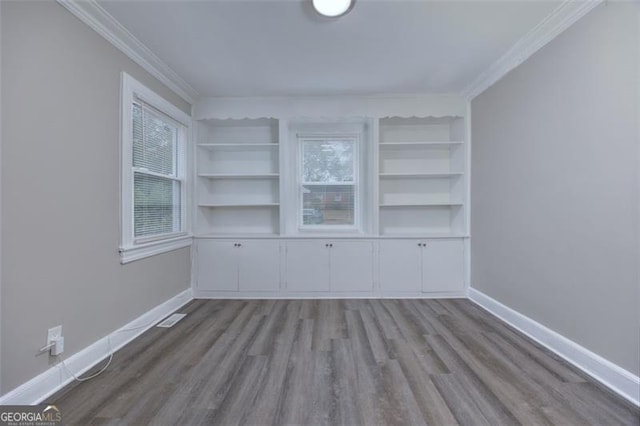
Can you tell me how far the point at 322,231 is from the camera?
3.63m

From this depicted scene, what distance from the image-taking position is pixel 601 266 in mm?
1716

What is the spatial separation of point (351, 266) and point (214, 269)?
164cm

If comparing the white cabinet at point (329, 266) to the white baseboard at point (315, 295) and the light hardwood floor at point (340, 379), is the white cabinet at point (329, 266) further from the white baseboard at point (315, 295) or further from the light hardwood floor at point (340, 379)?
the light hardwood floor at point (340, 379)

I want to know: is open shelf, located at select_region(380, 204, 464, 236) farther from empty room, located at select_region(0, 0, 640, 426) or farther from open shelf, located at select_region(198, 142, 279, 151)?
open shelf, located at select_region(198, 142, 279, 151)

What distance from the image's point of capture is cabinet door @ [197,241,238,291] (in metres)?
3.31

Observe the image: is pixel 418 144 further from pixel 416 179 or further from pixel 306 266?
pixel 306 266

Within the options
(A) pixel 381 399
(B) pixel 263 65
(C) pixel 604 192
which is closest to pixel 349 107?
(B) pixel 263 65

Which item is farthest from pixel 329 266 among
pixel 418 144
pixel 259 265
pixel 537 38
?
pixel 537 38

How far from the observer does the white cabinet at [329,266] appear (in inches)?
129

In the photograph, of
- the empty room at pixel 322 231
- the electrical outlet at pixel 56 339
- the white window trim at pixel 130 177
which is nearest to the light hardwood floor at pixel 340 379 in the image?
the empty room at pixel 322 231

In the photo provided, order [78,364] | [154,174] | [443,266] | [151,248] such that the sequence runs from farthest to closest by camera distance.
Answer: [443,266] → [154,174] → [151,248] → [78,364]

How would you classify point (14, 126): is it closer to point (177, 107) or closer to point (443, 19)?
point (177, 107)

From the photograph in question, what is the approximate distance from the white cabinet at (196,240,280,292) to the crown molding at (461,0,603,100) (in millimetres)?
2831

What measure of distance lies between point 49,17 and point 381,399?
292cm
